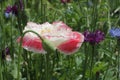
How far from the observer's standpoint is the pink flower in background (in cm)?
115

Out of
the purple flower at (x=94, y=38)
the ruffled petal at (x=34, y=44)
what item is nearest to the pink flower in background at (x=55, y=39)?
the ruffled petal at (x=34, y=44)

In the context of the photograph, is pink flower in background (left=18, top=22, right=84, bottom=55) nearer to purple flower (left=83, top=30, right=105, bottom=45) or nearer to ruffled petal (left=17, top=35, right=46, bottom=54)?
ruffled petal (left=17, top=35, right=46, bottom=54)

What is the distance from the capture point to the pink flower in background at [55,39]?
45.2 inches

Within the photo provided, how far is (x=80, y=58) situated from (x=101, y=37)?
396 millimetres

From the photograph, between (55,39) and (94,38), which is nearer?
(55,39)

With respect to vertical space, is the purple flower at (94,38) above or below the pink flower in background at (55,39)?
below

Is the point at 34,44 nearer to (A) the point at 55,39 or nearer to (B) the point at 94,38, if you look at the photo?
(A) the point at 55,39

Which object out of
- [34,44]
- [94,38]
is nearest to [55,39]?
[34,44]

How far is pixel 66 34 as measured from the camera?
1202 millimetres

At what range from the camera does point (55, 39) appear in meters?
1.15

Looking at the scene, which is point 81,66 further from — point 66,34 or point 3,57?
point 66,34

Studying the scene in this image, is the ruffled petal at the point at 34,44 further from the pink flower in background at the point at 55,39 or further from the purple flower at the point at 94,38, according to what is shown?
the purple flower at the point at 94,38

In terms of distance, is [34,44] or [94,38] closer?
[34,44]

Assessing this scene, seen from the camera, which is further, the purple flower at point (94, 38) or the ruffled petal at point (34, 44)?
the purple flower at point (94, 38)
